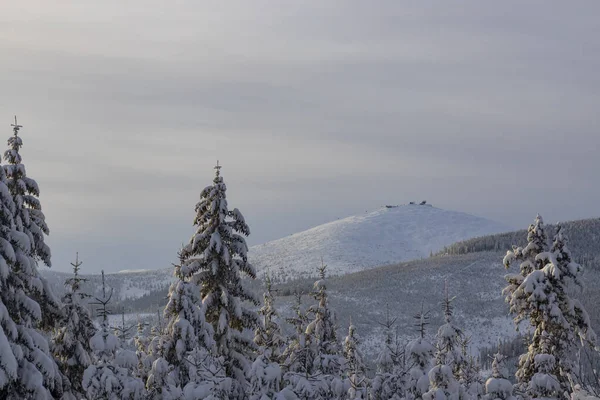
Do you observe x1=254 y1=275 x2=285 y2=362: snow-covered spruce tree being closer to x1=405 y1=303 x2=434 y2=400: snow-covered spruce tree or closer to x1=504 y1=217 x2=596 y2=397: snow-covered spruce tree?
Answer: x1=405 y1=303 x2=434 y2=400: snow-covered spruce tree

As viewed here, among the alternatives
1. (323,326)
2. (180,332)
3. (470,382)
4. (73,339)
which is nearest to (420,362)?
(323,326)

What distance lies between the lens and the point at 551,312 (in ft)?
97.5

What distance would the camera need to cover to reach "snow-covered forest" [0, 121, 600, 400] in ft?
72.0

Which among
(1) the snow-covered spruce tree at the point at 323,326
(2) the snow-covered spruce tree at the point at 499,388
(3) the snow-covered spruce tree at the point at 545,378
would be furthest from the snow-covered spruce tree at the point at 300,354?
(3) the snow-covered spruce tree at the point at 545,378

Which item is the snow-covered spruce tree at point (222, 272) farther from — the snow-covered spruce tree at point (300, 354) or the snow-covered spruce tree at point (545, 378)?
the snow-covered spruce tree at point (545, 378)

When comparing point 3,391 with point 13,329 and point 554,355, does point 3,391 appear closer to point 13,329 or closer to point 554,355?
point 13,329

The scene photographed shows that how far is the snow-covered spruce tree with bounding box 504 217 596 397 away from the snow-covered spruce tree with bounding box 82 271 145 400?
1506cm

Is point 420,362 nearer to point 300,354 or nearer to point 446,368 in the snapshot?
point 446,368

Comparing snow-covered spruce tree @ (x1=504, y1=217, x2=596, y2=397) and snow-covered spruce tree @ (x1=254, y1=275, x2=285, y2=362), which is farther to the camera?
snow-covered spruce tree @ (x1=254, y1=275, x2=285, y2=362)

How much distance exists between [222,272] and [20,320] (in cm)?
731

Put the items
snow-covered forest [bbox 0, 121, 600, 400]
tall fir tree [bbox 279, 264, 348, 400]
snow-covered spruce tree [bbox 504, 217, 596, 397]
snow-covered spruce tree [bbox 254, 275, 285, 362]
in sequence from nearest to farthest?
snow-covered forest [bbox 0, 121, 600, 400] → tall fir tree [bbox 279, 264, 348, 400] → snow-covered spruce tree [bbox 504, 217, 596, 397] → snow-covered spruce tree [bbox 254, 275, 285, 362]

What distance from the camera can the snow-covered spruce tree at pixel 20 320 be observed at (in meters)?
20.8

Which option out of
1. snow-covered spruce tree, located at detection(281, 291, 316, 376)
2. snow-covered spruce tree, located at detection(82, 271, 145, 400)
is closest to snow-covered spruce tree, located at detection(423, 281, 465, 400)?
snow-covered spruce tree, located at detection(281, 291, 316, 376)

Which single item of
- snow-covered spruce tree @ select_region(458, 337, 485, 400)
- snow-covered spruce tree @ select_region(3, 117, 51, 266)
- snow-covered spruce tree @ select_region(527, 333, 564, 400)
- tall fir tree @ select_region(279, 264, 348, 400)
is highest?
snow-covered spruce tree @ select_region(3, 117, 51, 266)
